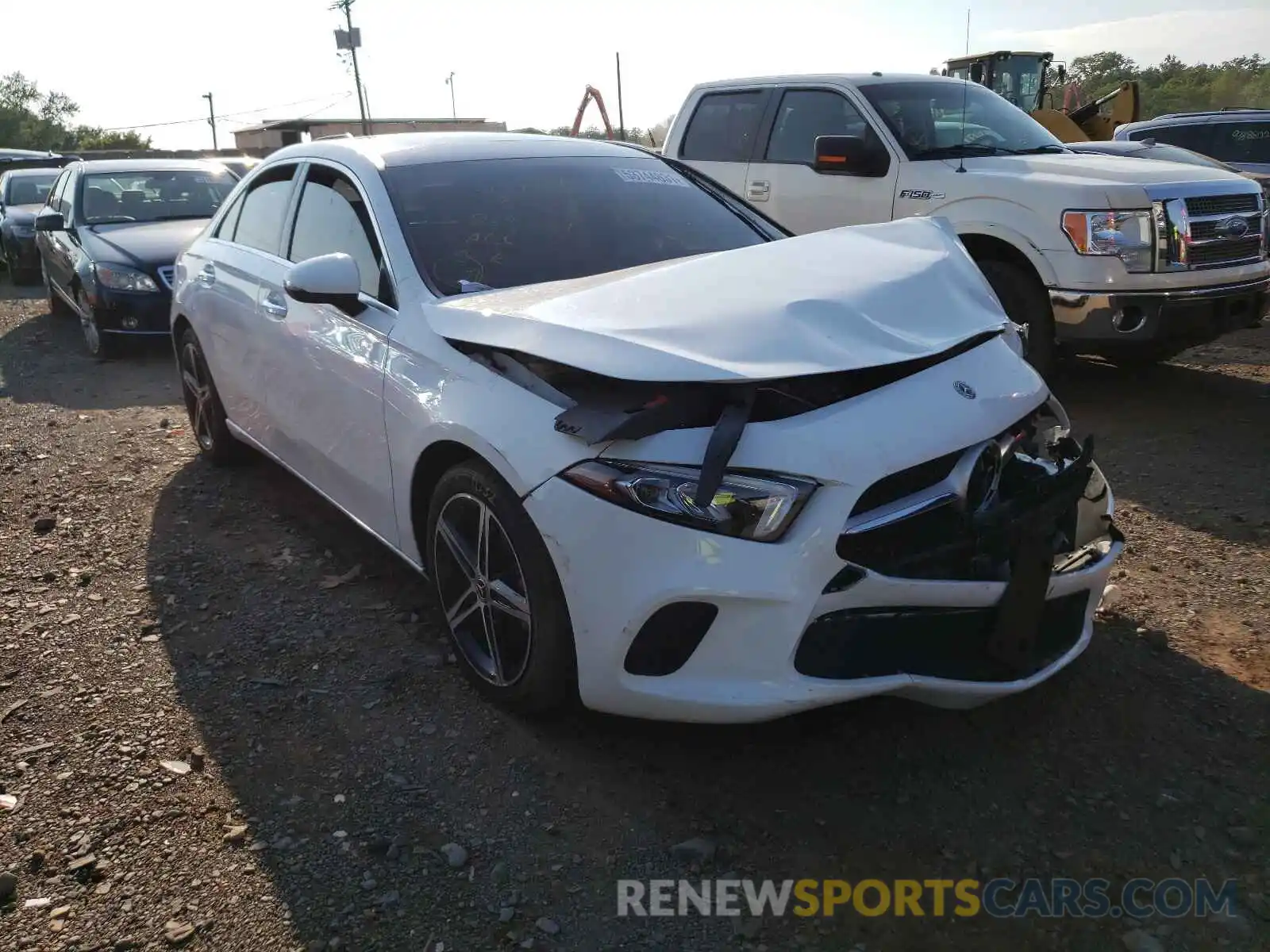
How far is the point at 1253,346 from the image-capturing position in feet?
25.7

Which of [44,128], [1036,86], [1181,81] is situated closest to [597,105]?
[1036,86]

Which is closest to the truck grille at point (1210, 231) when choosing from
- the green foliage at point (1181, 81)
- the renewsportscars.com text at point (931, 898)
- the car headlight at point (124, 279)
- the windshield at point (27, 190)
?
the renewsportscars.com text at point (931, 898)

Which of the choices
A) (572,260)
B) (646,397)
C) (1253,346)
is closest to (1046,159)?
(1253,346)

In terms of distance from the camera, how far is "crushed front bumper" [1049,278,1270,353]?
222 inches

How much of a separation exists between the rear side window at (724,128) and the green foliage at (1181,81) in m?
27.1

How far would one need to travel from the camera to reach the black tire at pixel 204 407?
16.9 feet

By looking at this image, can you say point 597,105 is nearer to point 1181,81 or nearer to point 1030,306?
point 1030,306

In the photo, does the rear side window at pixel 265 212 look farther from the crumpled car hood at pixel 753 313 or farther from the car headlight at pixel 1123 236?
the car headlight at pixel 1123 236

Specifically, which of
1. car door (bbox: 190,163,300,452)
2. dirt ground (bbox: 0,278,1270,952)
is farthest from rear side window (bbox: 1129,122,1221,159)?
car door (bbox: 190,163,300,452)

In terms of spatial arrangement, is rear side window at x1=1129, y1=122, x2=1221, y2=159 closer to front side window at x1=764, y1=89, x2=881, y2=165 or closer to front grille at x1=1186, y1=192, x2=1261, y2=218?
front grille at x1=1186, y1=192, x2=1261, y2=218

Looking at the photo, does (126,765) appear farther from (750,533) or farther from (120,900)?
(750,533)

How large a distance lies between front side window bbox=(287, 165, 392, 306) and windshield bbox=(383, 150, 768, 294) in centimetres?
15

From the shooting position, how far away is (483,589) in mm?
2992

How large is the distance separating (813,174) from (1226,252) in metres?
2.54
